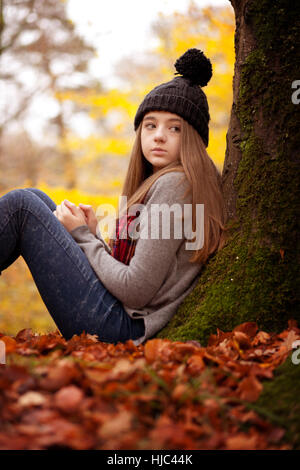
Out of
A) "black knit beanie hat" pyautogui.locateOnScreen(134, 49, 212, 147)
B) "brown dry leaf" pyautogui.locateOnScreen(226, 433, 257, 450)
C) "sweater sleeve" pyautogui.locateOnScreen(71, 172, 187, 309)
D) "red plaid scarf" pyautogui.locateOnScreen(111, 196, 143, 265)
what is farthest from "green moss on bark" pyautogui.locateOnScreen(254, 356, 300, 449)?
"black knit beanie hat" pyautogui.locateOnScreen(134, 49, 212, 147)

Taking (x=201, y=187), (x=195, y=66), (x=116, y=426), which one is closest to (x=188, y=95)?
(x=195, y=66)

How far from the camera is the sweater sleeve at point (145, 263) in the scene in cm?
203

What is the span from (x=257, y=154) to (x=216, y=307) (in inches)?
30.3

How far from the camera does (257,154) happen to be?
6.66 feet

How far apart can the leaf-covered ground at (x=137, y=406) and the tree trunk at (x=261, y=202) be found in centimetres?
44

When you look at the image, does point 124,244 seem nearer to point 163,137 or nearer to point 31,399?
point 163,137

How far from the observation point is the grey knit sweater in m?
2.03

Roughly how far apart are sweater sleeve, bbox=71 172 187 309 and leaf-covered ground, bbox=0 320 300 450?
0.60 metres

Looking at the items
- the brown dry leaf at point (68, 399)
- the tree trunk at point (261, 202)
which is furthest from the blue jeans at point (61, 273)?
the brown dry leaf at point (68, 399)

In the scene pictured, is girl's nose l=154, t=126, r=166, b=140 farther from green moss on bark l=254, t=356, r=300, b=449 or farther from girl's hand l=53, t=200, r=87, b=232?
green moss on bark l=254, t=356, r=300, b=449

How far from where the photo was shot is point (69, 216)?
2.33 m

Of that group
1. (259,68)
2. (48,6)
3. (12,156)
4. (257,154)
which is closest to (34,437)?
(257,154)

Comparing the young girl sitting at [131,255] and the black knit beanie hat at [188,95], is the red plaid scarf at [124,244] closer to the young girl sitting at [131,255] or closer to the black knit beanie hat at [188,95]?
the young girl sitting at [131,255]
